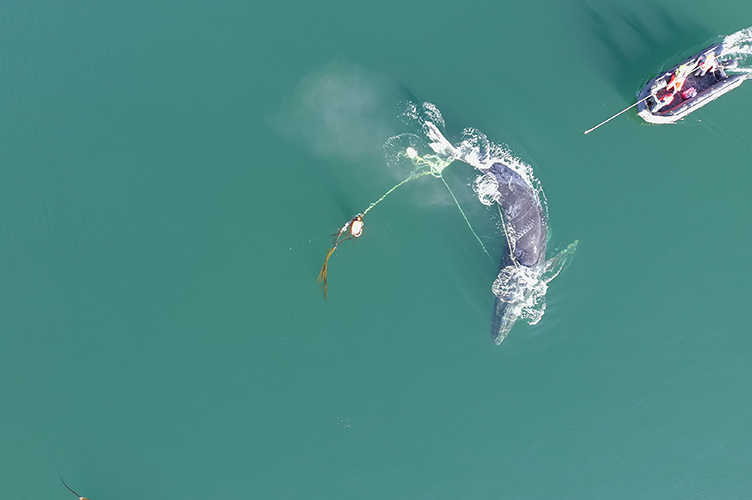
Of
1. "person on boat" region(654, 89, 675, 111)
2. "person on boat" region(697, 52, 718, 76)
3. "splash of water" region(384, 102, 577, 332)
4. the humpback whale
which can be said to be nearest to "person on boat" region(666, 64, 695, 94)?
"person on boat" region(654, 89, 675, 111)

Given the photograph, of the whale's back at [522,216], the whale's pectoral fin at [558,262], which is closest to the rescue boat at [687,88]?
the whale's back at [522,216]

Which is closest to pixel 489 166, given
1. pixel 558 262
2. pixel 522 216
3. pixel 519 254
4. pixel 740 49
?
pixel 522 216

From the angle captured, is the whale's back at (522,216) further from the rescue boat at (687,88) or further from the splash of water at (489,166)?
the rescue boat at (687,88)

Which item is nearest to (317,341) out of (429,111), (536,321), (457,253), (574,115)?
(457,253)

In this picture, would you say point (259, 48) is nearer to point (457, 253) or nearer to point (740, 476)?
point (457, 253)

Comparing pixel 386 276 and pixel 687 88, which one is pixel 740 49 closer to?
pixel 687 88

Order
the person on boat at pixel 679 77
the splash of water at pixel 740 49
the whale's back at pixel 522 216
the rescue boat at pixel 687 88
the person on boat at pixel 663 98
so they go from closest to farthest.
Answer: the person on boat at pixel 679 77
the rescue boat at pixel 687 88
the person on boat at pixel 663 98
the whale's back at pixel 522 216
the splash of water at pixel 740 49

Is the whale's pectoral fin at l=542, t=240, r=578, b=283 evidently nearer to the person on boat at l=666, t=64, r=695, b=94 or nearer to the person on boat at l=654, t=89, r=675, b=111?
the person on boat at l=654, t=89, r=675, b=111
